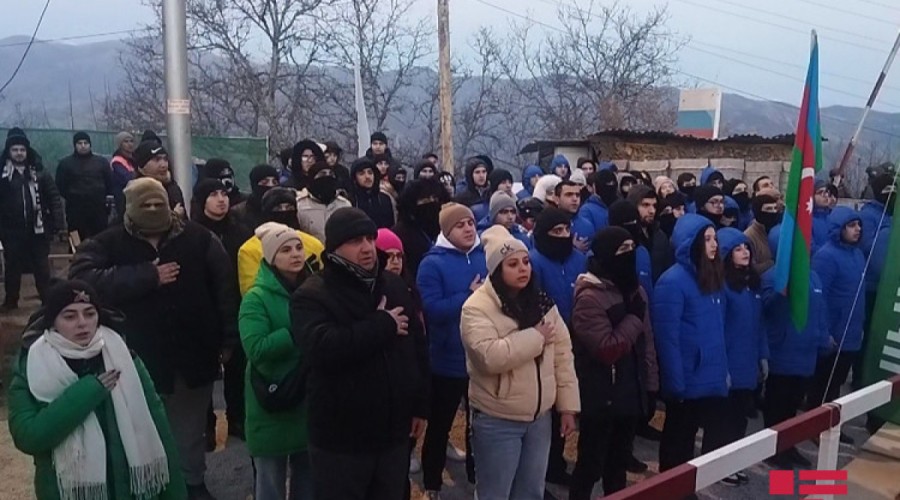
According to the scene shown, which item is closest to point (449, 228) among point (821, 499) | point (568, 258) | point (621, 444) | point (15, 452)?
point (568, 258)

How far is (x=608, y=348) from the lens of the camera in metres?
4.13

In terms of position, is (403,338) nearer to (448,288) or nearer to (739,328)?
(448,288)

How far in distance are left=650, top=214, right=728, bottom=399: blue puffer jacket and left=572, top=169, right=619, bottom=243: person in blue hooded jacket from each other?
176 cm

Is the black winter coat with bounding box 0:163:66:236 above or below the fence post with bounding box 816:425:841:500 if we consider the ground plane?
above

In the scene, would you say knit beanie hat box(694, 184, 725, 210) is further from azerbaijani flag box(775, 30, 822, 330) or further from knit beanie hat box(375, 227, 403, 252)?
knit beanie hat box(375, 227, 403, 252)

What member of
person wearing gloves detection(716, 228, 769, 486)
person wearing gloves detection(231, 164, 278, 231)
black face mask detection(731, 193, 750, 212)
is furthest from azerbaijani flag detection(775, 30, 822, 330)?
person wearing gloves detection(231, 164, 278, 231)

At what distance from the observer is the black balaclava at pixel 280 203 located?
4.88 metres

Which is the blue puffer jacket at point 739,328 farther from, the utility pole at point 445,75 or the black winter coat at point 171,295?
the utility pole at point 445,75

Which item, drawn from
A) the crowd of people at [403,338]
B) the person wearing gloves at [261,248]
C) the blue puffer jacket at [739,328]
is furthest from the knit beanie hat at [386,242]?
the blue puffer jacket at [739,328]

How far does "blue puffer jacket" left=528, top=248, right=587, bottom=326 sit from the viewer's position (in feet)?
15.8

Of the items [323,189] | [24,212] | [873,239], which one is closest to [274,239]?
[323,189]

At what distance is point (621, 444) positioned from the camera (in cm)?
460

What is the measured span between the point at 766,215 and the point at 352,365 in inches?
172

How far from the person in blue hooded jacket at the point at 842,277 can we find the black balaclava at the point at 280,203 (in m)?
3.90
